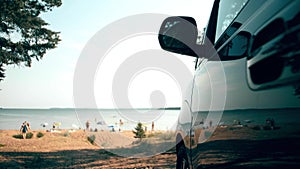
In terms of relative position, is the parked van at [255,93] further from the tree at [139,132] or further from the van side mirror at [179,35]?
the tree at [139,132]

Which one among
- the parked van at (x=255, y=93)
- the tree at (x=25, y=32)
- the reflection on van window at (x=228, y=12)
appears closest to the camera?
Result: the parked van at (x=255, y=93)

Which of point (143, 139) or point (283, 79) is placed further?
point (143, 139)

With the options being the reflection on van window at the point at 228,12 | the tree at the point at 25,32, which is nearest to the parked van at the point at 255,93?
the reflection on van window at the point at 228,12

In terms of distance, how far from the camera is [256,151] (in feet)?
3.14

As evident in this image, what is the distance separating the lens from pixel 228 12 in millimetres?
1729

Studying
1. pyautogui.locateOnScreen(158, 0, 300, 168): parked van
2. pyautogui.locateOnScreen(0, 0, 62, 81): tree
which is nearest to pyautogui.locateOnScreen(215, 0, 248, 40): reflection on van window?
pyautogui.locateOnScreen(158, 0, 300, 168): parked van

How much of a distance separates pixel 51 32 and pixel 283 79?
14472mm

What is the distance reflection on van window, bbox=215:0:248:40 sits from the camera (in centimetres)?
147

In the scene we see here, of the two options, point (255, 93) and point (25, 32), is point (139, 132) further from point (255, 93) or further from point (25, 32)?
point (255, 93)

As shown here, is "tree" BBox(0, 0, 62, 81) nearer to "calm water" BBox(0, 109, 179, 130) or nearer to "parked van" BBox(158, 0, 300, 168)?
"calm water" BBox(0, 109, 179, 130)

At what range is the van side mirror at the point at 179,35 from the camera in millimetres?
2088

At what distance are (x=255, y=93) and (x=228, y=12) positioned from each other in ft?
3.02

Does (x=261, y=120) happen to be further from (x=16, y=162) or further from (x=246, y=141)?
(x=16, y=162)

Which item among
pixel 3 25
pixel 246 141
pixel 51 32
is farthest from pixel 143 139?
pixel 246 141
